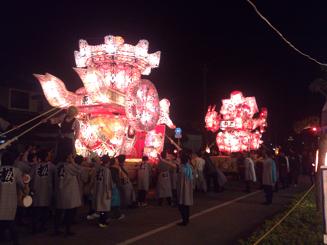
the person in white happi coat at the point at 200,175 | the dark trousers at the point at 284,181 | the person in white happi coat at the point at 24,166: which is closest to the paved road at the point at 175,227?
the person in white happi coat at the point at 24,166

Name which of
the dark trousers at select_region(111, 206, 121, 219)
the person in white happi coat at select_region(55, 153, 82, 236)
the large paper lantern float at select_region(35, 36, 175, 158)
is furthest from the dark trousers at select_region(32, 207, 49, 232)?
the large paper lantern float at select_region(35, 36, 175, 158)

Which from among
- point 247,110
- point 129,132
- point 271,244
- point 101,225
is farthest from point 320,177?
point 247,110

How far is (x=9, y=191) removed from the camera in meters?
7.43

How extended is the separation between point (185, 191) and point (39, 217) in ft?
11.5

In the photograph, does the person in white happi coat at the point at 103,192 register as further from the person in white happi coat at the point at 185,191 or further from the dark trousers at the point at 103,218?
the person in white happi coat at the point at 185,191

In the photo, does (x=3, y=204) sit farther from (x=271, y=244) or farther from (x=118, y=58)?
(x=118, y=58)

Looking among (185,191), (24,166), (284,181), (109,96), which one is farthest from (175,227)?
(284,181)

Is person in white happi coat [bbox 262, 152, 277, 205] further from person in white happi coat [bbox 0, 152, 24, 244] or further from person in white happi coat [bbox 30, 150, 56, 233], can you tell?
person in white happi coat [bbox 0, 152, 24, 244]

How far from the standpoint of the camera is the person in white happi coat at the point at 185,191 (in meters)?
9.84

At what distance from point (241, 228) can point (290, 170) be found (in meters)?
11.7

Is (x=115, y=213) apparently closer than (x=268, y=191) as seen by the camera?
Yes

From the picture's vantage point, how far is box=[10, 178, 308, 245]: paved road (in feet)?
27.5

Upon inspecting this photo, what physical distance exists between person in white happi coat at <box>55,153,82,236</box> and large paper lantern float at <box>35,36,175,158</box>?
6.82 meters

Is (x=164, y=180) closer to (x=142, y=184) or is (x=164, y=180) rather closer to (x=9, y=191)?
(x=142, y=184)
